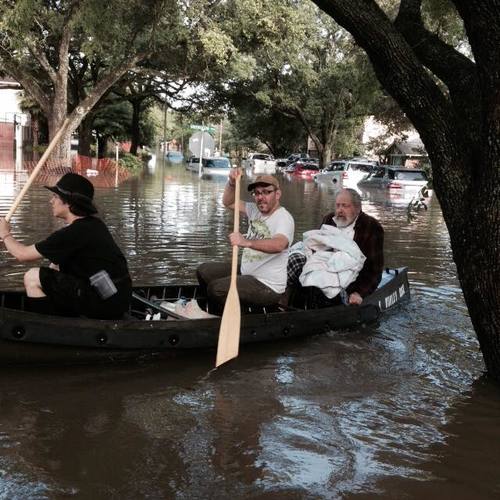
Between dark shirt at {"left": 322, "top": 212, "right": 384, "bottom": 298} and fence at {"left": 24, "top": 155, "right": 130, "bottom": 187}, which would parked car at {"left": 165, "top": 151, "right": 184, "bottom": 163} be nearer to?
fence at {"left": 24, "top": 155, "right": 130, "bottom": 187}

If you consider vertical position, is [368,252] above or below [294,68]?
below

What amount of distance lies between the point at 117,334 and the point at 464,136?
3269 mm

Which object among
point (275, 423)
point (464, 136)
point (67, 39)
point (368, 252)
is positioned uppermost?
point (67, 39)

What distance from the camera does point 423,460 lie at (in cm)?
407

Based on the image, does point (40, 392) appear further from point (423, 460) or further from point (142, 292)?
point (423, 460)

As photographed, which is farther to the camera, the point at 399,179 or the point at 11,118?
the point at 11,118

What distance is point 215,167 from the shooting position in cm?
3866

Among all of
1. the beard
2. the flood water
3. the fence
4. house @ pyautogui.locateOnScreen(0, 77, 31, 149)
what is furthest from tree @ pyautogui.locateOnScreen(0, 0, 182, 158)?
the flood water

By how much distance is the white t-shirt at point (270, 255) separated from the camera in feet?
19.6

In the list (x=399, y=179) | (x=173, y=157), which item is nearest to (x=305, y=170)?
(x=399, y=179)

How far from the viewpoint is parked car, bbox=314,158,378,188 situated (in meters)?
33.2

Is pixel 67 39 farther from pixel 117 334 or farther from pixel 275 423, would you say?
pixel 275 423

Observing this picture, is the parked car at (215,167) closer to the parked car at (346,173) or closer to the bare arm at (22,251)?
the parked car at (346,173)

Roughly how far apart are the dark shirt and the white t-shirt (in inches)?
46.8
